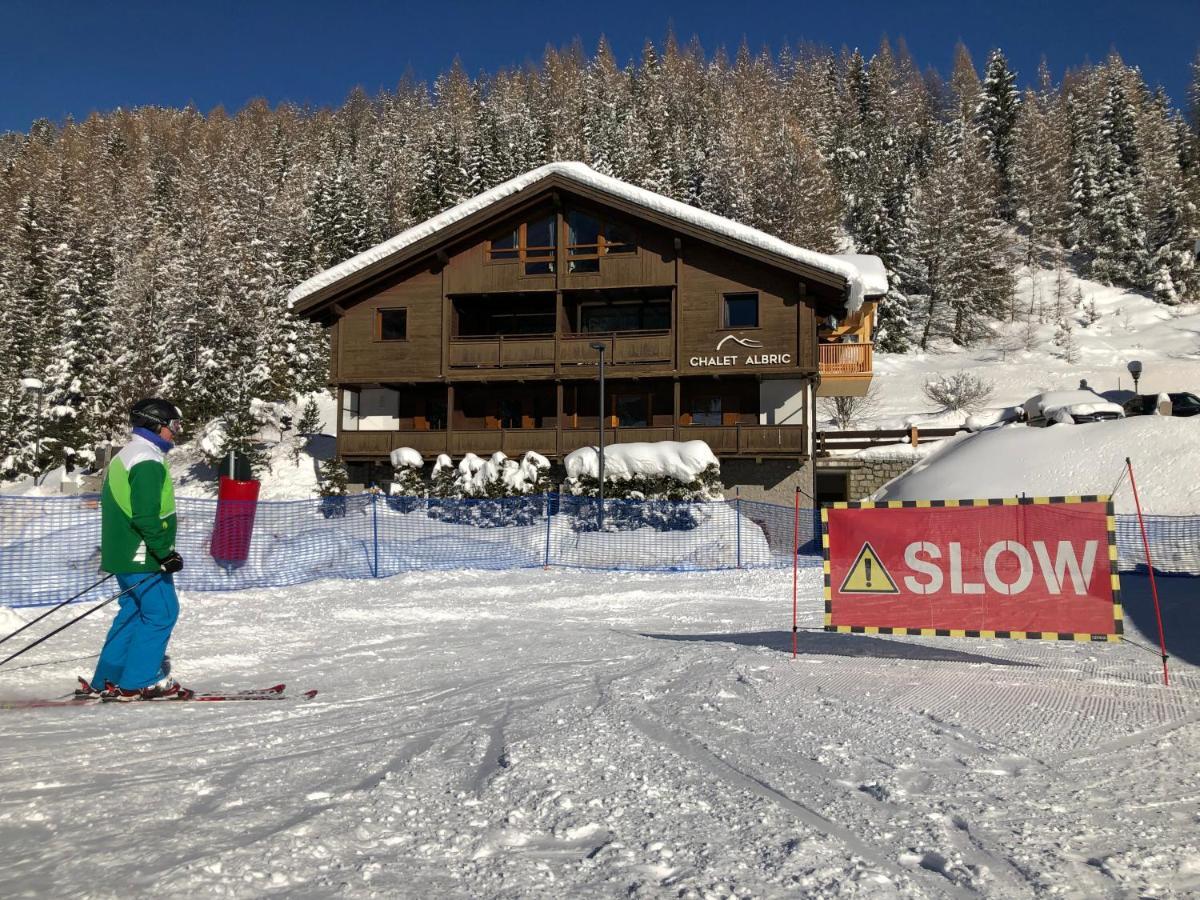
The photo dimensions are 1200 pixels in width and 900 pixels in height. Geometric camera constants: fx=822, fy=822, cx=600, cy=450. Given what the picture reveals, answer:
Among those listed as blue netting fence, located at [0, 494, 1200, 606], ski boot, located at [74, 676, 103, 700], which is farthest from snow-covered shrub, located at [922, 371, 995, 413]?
ski boot, located at [74, 676, 103, 700]

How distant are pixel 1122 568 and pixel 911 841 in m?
14.0

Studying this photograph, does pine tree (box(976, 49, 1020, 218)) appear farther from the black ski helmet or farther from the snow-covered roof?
the black ski helmet

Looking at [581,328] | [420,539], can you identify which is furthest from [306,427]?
[420,539]

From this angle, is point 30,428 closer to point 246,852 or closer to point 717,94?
point 246,852

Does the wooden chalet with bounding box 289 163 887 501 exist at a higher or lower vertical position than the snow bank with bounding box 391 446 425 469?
higher

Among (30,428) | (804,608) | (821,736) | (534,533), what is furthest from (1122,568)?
(30,428)

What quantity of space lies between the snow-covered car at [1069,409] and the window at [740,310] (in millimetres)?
9758

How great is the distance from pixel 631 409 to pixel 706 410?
240cm

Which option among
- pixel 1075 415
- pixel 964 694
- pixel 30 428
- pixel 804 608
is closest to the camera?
pixel 964 694

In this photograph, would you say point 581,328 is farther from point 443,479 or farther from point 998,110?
point 998,110

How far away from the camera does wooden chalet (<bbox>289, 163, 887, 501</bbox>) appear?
24391mm

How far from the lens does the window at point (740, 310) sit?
25094 mm

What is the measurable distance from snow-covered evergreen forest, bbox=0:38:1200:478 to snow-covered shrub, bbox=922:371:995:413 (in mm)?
10474

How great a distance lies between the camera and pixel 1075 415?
2639cm
